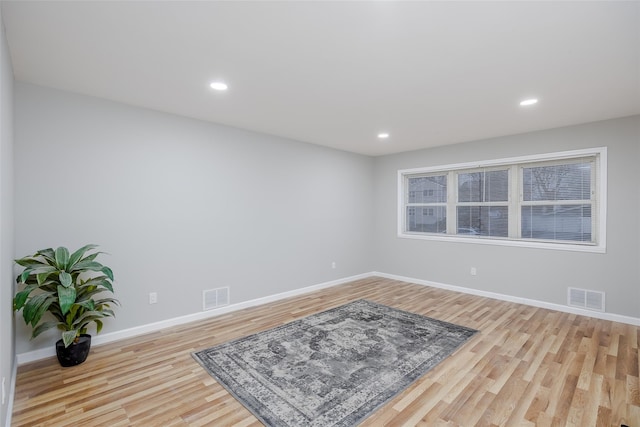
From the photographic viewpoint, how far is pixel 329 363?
105 inches

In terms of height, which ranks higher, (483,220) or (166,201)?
(166,201)

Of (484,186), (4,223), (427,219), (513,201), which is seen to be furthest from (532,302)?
(4,223)

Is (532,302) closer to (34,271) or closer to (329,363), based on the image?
(329,363)

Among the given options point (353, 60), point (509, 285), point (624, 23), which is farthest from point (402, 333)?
point (624, 23)

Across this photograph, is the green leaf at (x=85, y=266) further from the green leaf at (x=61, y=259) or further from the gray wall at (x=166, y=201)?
the gray wall at (x=166, y=201)

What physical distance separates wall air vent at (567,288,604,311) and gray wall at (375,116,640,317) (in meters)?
0.07

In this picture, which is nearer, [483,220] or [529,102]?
[529,102]

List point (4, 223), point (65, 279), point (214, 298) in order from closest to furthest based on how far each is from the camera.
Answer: point (4, 223) < point (65, 279) < point (214, 298)

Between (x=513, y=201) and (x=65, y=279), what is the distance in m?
5.60

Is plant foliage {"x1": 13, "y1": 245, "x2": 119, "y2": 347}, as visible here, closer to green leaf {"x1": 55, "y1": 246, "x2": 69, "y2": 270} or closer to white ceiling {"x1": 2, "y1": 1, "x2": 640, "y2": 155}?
A: green leaf {"x1": 55, "y1": 246, "x2": 69, "y2": 270}

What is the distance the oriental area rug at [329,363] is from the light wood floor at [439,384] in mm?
119

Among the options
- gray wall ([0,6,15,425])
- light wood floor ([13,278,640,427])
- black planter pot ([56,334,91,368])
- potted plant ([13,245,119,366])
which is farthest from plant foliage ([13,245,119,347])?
light wood floor ([13,278,640,427])

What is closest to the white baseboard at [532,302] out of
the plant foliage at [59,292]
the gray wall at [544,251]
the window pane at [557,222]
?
the gray wall at [544,251]

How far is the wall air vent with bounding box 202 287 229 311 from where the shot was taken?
12.5 feet
